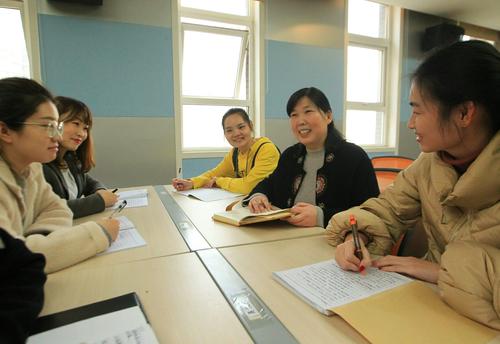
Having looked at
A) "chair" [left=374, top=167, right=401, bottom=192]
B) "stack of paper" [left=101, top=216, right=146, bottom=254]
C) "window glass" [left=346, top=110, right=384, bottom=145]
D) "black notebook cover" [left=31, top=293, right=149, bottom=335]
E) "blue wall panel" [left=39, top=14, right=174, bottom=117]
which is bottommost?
"stack of paper" [left=101, top=216, right=146, bottom=254]

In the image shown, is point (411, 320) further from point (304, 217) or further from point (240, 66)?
point (240, 66)

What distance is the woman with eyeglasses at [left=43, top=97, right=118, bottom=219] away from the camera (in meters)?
1.55

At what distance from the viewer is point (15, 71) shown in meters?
2.81

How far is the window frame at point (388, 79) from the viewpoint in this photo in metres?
4.42

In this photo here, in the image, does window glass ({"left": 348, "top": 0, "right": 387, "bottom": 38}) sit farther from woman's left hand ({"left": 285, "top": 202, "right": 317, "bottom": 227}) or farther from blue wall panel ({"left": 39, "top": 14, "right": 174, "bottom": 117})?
woman's left hand ({"left": 285, "top": 202, "right": 317, "bottom": 227})

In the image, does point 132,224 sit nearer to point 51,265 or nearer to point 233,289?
point 51,265

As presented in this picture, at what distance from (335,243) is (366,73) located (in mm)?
4294

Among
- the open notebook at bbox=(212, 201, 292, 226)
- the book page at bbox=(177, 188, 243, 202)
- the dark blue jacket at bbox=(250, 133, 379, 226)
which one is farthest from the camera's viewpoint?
Result: the book page at bbox=(177, 188, 243, 202)

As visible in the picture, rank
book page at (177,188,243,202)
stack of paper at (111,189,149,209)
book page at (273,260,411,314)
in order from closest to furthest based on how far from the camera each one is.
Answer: book page at (273,260,411,314) < stack of paper at (111,189,149,209) < book page at (177,188,243,202)

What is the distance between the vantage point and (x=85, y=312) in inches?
24.6

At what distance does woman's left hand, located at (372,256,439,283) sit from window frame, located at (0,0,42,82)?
10.5 ft

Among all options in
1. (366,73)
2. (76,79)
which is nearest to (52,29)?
(76,79)

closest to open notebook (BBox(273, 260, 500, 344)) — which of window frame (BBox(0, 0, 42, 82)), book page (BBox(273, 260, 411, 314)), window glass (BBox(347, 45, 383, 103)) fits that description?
book page (BBox(273, 260, 411, 314))

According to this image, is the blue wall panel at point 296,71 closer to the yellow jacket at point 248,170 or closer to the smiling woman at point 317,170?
the yellow jacket at point 248,170
